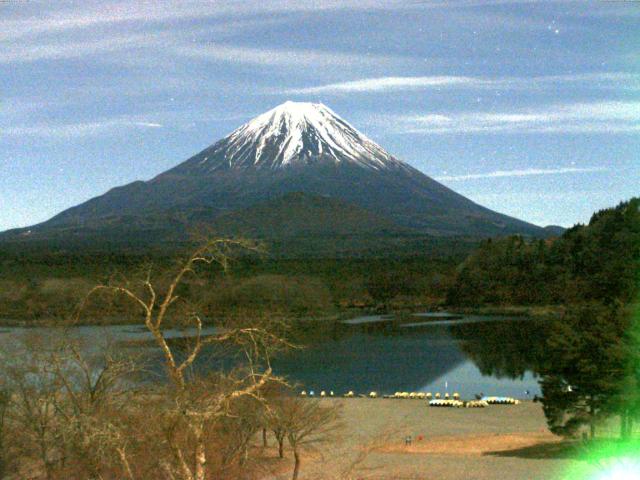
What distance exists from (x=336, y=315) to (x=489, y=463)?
64605mm

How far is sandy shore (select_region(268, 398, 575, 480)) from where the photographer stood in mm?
19484

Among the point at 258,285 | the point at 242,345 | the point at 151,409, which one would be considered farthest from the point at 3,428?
the point at 258,285

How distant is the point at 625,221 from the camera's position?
278 ft

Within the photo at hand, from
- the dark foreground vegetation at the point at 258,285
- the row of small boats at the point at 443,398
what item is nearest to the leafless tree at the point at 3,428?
the row of small boats at the point at 443,398

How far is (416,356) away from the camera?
177ft

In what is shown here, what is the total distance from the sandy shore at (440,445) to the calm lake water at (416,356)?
4.52 meters

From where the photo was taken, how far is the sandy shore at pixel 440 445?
19484 millimetres

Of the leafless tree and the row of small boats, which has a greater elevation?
the leafless tree

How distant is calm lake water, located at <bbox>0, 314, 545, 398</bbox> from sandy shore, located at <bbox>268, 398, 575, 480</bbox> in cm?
452

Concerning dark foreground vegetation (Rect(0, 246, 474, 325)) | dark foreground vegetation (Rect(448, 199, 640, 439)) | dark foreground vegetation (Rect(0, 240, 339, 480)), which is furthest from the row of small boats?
dark foreground vegetation (Rect(0, 246, 474, 325))

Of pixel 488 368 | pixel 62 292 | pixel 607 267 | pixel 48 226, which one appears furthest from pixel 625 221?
pixel 48 226

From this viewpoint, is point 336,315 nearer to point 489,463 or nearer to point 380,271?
point 380,271

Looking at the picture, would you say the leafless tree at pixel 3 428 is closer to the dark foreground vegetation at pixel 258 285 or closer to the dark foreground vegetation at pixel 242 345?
the dark foreground vegetation at pixel 242 345

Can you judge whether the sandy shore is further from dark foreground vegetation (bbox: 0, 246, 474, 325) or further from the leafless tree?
dark foreground vegetation (bbox: 0, 246, 474, 325)
